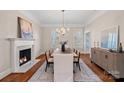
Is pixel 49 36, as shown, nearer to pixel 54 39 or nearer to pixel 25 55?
pixel 54 39

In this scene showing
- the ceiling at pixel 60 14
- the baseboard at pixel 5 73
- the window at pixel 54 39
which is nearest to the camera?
the baseboard at pixel 5 73

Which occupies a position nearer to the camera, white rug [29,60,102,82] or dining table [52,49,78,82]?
dining table [52,49,78,82]

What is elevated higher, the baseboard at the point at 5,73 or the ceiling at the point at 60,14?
the ceiling at the point at 60,14

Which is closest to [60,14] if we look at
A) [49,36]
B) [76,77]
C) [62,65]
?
[76,77]

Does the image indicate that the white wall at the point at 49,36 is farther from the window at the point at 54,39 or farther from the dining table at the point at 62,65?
the dining table at the point at 62,65

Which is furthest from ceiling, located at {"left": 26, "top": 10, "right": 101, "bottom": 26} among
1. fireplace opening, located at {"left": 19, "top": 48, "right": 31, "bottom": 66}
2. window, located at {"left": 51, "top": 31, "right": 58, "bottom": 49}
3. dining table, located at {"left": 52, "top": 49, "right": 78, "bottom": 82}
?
dining table, located at {"left": 52, "top": 49, "right": 78, "bottom": 82}

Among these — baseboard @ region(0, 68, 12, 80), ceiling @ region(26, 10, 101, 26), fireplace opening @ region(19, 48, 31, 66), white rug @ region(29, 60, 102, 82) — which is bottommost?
white rug @ region(29, 60, 102, 82)

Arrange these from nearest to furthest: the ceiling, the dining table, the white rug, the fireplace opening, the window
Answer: the dining table, the white rug, the fireplace opening, the ceiling, the window

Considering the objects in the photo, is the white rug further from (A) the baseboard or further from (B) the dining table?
(A) the baseboard

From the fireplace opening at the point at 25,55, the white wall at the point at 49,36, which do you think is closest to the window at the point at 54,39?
the white wall at the point at 49,36

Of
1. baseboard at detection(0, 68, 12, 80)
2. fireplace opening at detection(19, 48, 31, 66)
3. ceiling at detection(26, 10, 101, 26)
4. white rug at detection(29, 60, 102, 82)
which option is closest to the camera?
white rug at detection(29, 60, 102, 82)

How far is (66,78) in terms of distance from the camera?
3.96 m
